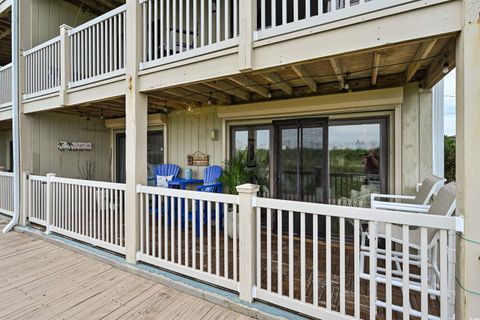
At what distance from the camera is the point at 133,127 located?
120 inches

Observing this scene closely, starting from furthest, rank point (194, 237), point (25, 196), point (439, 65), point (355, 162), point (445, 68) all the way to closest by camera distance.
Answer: point (25, 196) → point (355, 162) → point (194, 237) → point (439, 65) → point (445, 68)

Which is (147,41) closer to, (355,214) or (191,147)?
(191,147)

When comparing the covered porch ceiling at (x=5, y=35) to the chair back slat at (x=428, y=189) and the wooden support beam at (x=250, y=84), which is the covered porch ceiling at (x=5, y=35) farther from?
the chair back slat at (x=428, y=189)

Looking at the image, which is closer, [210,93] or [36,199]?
[210,93]

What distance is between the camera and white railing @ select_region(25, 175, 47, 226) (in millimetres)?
4402

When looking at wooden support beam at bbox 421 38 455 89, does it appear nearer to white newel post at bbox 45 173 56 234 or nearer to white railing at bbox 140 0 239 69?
white railing at bbox 140 0 239 69

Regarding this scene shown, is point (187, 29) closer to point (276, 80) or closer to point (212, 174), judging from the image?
point (276, 80)

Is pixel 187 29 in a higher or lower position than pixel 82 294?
higher

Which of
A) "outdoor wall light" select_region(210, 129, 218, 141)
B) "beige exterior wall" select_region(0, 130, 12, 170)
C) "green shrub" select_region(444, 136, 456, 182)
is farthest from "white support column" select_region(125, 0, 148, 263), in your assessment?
"beige exterior wall" select_region(0, 130, 12, 170)

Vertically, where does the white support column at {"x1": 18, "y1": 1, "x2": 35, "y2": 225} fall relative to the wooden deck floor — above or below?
above

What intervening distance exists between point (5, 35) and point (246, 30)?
6.80m

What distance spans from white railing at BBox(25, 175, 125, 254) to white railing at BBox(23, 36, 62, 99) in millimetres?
1495

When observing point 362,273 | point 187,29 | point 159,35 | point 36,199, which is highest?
point 159,35

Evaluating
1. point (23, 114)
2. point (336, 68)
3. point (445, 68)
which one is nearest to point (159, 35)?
point (23, 114)
